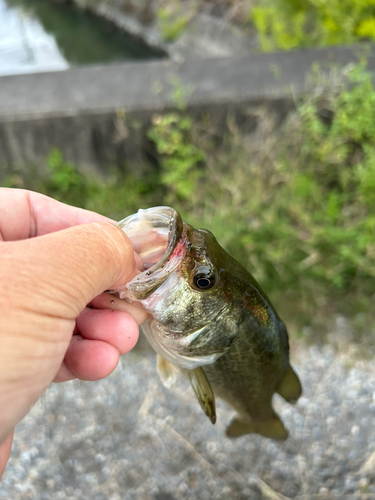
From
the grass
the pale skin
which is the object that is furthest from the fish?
the grass

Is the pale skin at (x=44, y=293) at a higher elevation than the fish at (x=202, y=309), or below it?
higher

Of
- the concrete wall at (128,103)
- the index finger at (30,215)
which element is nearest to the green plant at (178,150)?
the concrete wall at (128,103)

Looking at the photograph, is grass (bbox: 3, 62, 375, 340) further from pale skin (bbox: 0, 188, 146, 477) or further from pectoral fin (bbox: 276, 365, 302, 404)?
pale skin (bbox: 0, 188, 146, 477)

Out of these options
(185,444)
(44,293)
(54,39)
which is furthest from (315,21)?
(54,39)

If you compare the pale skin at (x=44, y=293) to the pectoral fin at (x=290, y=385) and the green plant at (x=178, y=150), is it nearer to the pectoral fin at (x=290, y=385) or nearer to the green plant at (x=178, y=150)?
the pectoral fin at (x=290, y=385)

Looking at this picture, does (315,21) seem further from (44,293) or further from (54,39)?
(54,39)

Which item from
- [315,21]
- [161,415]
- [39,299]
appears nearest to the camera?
[39,299]
